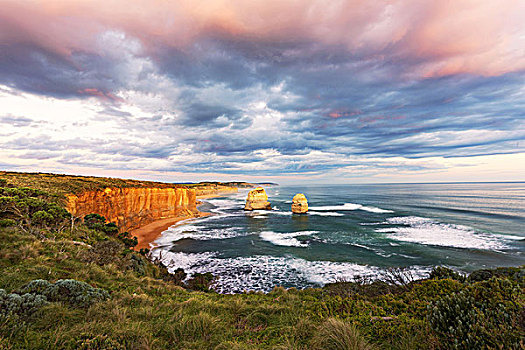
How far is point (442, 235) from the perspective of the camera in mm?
31609

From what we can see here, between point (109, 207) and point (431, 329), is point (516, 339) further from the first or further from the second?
point (109, 207)

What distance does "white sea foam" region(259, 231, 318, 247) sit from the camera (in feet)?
98.4

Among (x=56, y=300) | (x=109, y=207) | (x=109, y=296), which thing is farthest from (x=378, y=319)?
(x=109, y=207)

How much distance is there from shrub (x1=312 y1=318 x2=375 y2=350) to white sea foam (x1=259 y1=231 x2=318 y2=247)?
25256 millimetres

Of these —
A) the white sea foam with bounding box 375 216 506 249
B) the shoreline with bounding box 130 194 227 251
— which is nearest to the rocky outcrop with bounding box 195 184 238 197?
the shoreline with bounding box 130 194 227 251

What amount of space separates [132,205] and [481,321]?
44297 millimetres

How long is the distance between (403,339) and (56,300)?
922cm

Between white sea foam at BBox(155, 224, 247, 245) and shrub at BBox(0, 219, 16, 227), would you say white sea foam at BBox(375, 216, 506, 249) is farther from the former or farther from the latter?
shrub at BBox(0, 219, 16, 227)

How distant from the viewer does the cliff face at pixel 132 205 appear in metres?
28.3

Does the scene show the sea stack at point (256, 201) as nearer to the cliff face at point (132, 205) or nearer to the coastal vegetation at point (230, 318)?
the cliff face at point (132, 205)

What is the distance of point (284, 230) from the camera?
39031 mm

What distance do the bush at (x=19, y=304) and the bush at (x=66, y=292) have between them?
2.00 ft

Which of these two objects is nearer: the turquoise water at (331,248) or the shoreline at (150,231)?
the turquoise water at (331,248)

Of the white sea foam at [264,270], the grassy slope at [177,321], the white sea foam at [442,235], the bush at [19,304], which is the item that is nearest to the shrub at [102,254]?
the grassy slope at [177,321]
